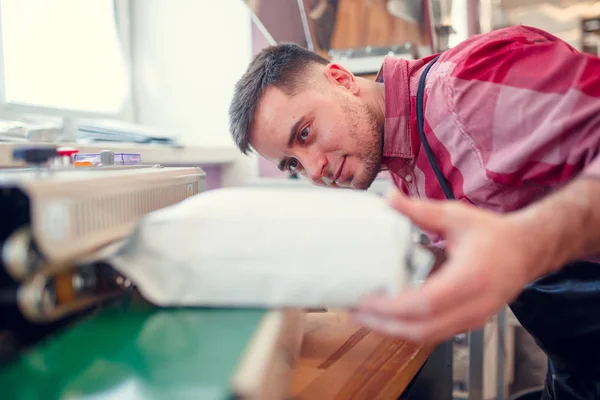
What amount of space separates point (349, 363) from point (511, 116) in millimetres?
415

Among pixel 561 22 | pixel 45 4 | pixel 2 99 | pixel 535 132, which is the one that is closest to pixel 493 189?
pixel 535 132

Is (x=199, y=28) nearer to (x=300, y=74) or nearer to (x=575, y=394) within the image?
(x=300, y=74)

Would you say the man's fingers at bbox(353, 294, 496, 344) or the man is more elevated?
the man

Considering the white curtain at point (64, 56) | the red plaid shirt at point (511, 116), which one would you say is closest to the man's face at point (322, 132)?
the red plaid shirt at point (511, 116)

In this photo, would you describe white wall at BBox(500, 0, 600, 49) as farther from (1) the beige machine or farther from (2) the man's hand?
(1) the beige machine

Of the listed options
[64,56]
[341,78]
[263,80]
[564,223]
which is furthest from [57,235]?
[64,56]

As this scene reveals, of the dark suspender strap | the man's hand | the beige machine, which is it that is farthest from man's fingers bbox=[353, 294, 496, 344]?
the dark suspender strap

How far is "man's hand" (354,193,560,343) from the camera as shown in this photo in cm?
37

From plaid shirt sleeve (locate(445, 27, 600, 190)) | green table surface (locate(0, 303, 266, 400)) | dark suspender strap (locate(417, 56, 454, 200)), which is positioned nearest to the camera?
green table surface (locate(0, 303, 266, 400))

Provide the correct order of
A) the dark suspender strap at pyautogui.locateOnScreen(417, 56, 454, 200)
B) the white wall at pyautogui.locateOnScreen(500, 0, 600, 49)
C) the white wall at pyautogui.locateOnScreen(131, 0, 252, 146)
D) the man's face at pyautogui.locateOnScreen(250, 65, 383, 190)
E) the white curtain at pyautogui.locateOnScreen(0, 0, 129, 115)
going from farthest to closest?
the white wall at pyautogui.locateOnScreen(500, 0, 600, 49) → the white wall at pyautogui.locateOnScreen(131, 0, 252, 146) → the white curtain at pyautogui.locateOnScreen(0, 0, 129, 115) → the man's face at pyautogui.locateOnScreen(250, 65, 383, 190) → the dark suspender strap at pyautogui.locateOnScreen(417, 56, 454, 200)

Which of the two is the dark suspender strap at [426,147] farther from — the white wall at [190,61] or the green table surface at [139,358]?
the white wall at [190,61]

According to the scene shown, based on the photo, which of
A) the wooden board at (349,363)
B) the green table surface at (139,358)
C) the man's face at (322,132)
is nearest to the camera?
the green table surface at (139,358)

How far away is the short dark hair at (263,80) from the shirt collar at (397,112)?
0.63 ft

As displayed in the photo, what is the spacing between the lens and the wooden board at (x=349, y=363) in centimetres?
52
